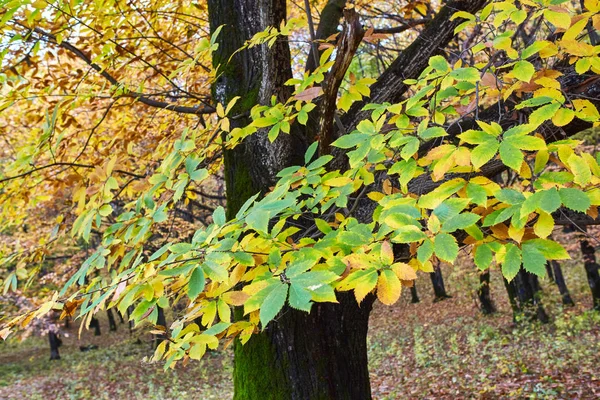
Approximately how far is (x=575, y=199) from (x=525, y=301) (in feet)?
41.8

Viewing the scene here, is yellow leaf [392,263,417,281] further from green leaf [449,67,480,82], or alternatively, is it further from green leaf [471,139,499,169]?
green leaf [449,67,480,82]

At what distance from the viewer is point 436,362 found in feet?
32.9

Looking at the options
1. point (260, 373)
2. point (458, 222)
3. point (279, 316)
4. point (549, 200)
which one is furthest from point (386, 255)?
point (260, 373)

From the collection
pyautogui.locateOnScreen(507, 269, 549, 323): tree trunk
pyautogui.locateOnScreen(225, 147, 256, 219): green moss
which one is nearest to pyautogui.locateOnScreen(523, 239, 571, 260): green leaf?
pyautogui.locateOnScreen(225, 147, 256, 219): green moss

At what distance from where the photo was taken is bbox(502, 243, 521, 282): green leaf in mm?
1266

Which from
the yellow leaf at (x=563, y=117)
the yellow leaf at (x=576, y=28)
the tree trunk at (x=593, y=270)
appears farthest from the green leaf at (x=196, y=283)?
the tree trunk at (x=593, y=270)

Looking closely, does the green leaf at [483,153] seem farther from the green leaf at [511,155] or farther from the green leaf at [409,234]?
the green leaf at [409,234]

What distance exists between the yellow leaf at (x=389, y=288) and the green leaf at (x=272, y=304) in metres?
0.32

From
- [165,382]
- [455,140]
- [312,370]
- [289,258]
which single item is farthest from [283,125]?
[165,382]

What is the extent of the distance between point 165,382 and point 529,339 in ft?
33.8

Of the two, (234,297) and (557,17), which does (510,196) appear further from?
(234,297)

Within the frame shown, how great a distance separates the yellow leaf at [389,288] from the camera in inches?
47.4

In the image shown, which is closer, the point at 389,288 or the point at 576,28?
the point at 389,288

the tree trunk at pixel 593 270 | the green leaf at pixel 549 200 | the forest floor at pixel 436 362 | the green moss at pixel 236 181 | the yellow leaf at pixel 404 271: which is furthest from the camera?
the tree trunk at pixel 593 270
